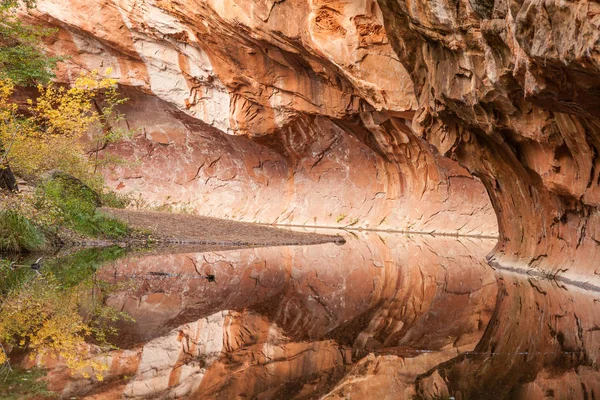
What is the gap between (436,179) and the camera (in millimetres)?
31062

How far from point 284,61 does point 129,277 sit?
18232 millimetres

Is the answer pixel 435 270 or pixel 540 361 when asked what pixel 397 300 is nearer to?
pixel 540 361

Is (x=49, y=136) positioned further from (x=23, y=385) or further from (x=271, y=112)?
(x=23, y=385)

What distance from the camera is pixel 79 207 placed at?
57.5ft

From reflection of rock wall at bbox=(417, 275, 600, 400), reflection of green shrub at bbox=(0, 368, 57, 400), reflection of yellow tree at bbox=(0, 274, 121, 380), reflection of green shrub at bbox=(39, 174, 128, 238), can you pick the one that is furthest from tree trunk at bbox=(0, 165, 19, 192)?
reflection of green shrub at bbox=(0, 368, 57, 400)

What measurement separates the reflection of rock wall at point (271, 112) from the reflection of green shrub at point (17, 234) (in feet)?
40.7

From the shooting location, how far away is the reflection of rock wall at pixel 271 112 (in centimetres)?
2514

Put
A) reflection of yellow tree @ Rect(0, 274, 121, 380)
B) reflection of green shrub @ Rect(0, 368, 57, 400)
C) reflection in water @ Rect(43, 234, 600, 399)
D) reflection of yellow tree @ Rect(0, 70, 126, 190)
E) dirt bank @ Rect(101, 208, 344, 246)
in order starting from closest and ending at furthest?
reflection of green shrub @ Rect(0, 368, 57, 400), reflection in water @ Rect(43, 234, 600, 399), reflection of yellow tree @ Rect(0, 274, 121, 380), reflection of yellow tree @ Rect(0, 70, 126, 190), dirt bank @ Rect(101, 208, 344, 246)

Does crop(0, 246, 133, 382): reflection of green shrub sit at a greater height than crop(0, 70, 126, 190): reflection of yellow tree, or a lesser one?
greater

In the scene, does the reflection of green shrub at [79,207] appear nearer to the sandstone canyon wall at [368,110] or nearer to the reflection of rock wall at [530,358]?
the sandstone canyon wall at [368,110]

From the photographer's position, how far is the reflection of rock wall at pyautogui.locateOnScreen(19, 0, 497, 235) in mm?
25141

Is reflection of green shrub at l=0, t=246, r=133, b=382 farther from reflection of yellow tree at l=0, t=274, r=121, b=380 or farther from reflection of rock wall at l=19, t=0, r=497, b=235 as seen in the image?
reflection of rock wall at l=19, t=0, r=497, b=235

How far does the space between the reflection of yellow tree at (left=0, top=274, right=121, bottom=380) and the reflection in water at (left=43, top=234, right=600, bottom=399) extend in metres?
0.34

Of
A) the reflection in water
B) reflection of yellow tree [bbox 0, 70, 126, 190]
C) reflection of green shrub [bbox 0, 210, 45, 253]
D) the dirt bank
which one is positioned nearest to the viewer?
the reflection in water
